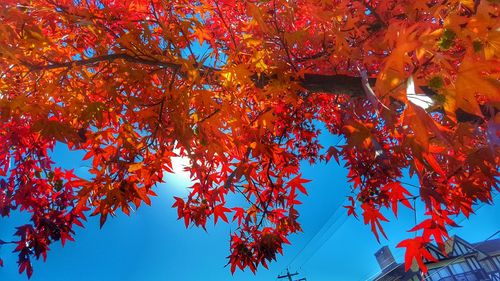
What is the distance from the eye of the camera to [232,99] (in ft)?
6.61

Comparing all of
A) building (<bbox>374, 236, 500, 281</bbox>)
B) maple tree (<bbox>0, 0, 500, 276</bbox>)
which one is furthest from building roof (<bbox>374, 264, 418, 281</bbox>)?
maple tree (<bbox>0, 0, 500, 276</bbox>)

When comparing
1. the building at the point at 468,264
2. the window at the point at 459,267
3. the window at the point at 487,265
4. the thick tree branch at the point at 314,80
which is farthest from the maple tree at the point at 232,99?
the window at the point at 459,267

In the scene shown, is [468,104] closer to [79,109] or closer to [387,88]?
[387,88]

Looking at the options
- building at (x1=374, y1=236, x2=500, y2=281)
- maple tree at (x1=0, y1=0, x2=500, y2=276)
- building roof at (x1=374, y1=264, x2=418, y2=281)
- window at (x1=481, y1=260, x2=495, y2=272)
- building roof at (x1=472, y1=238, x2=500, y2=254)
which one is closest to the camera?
maple tree at (x1=0, y1=0, x2=500, y2=276)

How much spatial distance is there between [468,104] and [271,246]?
218 centimetres

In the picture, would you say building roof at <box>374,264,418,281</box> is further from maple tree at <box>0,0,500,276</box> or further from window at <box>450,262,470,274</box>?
maple tree at <box>0,0,500,276</box>

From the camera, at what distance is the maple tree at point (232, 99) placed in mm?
1211

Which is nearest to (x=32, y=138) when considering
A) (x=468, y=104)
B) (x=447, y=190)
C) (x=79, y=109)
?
(x=79, y=109)

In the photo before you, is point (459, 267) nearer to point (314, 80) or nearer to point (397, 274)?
point (397, 274)

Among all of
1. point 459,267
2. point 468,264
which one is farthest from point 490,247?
point 459,267

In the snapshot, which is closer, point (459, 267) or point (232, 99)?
point (232, 99)

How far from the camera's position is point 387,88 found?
96 centimetres

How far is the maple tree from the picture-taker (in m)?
1.21

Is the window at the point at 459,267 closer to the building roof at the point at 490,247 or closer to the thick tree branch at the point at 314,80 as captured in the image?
the building roof at the point at 490,247
